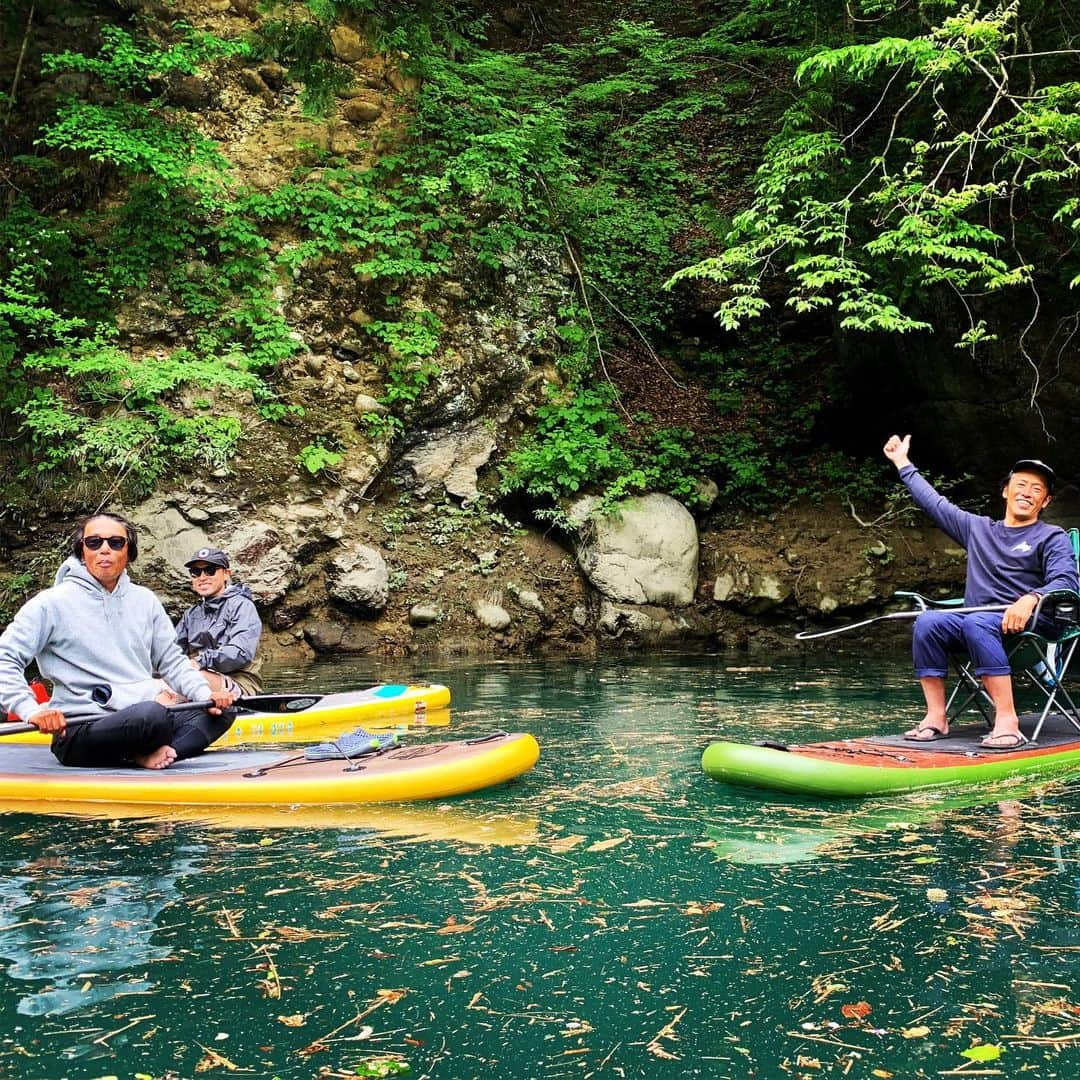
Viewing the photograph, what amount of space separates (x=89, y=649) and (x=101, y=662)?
0.09m

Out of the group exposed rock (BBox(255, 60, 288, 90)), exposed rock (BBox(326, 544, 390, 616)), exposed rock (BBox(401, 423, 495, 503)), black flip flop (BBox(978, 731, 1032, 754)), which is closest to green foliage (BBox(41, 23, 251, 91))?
exposed rock (BBox(255, 60, 288, 90))

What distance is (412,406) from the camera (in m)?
12.8

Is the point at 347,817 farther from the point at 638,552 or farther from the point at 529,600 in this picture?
the point at 638,552

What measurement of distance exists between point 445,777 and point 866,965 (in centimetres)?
240

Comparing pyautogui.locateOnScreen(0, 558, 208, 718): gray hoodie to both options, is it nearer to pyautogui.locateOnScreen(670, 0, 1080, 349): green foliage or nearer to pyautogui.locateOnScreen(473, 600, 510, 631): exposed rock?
pyautogui.locateOnScreen(670, 0, 1080, 349): green foliage

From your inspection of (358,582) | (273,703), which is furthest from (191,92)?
(273,703)

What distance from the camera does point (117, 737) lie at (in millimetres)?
4820

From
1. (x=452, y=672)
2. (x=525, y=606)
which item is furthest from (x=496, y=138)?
(x=452, y=672)

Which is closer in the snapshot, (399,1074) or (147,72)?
(399,1074)

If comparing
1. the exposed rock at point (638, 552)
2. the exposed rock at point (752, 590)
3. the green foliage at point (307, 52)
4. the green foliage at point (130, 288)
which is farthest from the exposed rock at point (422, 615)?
the green foliage at point (307, 52)

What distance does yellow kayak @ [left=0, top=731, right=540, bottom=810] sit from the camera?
15.4 ft

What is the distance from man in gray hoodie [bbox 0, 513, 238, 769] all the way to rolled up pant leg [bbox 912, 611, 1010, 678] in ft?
11.5

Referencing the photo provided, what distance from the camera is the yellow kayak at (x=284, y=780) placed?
4.68 m

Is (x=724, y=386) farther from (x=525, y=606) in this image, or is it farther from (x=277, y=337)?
(x=277, y=337)
